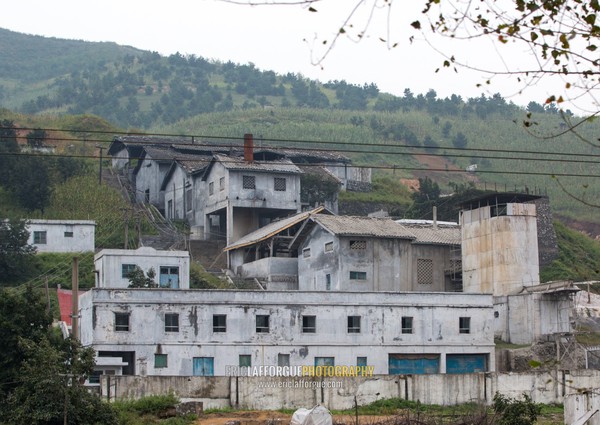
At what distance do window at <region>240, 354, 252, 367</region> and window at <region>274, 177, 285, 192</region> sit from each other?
61.9 ft

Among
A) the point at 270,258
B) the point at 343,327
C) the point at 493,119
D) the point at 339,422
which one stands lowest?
the point at 339,422

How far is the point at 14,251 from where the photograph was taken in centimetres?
5100

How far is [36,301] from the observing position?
32.0 meters

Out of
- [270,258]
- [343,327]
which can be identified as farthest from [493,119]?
[343,327]

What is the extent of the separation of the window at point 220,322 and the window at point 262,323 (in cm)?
125

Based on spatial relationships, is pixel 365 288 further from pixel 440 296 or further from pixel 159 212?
pixel 159 212

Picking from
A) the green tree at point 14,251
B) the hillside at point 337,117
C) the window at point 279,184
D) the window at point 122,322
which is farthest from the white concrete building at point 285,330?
the hillside at point 337,117

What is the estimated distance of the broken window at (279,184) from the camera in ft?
191

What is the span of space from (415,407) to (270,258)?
59.9ft

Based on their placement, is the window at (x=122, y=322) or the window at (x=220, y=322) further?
the window at (x=220, y=322)

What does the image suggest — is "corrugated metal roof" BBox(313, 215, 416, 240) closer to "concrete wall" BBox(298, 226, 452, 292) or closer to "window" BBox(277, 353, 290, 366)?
"concrete wall" BBox(298, 226, 452, 292)

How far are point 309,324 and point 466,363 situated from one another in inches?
260

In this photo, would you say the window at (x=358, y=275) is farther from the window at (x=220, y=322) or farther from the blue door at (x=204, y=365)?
the blue door at (x=204, y=365)

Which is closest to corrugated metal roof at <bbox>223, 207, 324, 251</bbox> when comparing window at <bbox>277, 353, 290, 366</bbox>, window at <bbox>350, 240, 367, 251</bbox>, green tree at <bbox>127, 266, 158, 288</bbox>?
window at <bbox>350, 240, 367, 251</bbox>
